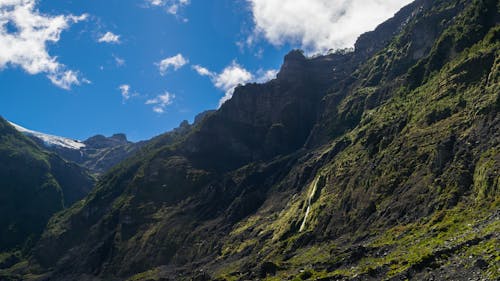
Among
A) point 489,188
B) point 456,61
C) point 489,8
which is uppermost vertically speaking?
point 489,8

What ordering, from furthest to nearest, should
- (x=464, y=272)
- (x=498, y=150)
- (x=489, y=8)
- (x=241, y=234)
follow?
(x=241, y=234)
(x=489, y=8)
(x=498, y=150)
(x=464, y=272)

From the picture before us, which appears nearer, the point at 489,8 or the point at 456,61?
the point at 456,61

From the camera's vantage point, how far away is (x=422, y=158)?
124 meters

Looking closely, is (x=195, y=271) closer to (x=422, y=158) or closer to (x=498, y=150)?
(x=422, y=158)

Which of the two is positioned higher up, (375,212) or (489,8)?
(489,8)

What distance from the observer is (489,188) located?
294ft

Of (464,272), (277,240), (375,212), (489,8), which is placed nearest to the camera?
(464,272)

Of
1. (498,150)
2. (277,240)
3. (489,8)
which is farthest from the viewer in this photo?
(489,8)

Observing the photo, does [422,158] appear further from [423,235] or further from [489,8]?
[489,8]

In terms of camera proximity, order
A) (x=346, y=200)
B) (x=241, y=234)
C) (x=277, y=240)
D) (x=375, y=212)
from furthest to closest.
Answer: (x=241, y=234) → (x=277, y=240) → (x=346, y=200) → (x=375, y=212)

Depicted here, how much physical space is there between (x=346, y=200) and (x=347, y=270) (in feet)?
199

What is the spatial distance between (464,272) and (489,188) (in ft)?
135

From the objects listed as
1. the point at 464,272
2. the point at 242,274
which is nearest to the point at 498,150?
the point at 464,272

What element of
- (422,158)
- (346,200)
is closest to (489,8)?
(422,158)
